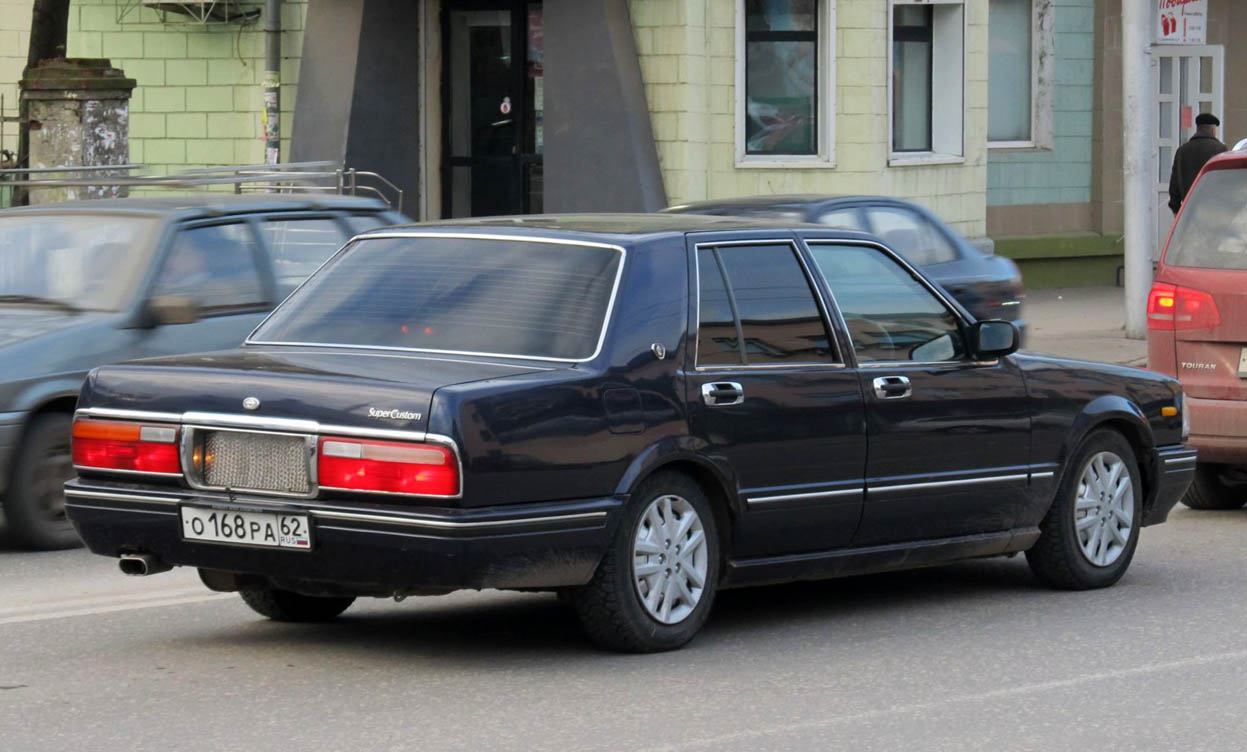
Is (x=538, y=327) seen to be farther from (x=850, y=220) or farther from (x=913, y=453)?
(x=850, y=220)

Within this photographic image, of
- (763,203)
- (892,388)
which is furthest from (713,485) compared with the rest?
(763,203)

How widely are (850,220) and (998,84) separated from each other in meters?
11.5

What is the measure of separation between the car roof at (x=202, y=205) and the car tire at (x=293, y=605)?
2955 mm

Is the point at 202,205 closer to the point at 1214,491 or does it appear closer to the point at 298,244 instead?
the point at 298,244

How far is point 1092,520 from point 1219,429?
210 cm

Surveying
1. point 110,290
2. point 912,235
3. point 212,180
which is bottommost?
point 110,290

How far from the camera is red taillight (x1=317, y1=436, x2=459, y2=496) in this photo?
20.9 feet

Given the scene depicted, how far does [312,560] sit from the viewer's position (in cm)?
Answer: 655

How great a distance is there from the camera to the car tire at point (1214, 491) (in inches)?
444

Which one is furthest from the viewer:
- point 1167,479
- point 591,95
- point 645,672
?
point 591,95

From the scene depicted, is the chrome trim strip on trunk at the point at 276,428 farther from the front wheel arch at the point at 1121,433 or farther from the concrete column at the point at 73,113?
the concrete column at the point at 73,113

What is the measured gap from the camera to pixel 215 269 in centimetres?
1018

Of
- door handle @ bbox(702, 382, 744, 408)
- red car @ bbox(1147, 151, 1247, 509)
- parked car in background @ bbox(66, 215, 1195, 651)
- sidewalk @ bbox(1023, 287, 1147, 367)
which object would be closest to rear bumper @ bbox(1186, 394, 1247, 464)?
red car @ bbox(1147, 151, 1247, 509)

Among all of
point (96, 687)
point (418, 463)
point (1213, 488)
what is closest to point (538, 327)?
point (418, 463)
